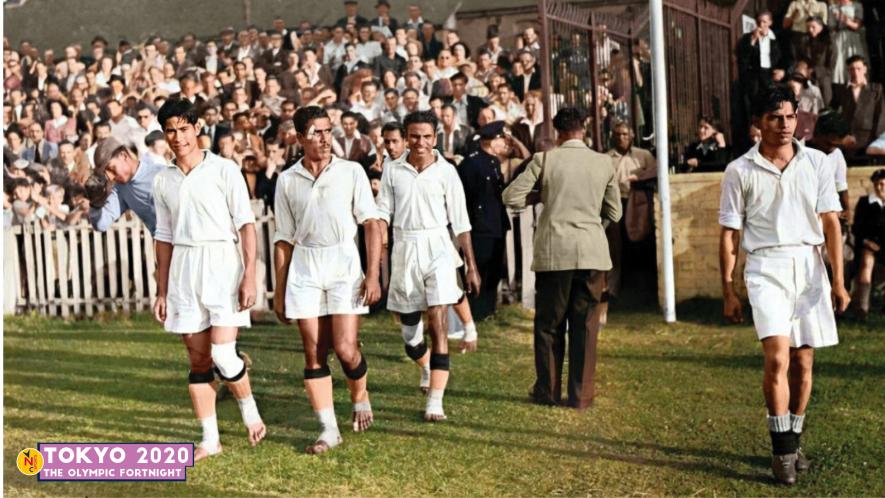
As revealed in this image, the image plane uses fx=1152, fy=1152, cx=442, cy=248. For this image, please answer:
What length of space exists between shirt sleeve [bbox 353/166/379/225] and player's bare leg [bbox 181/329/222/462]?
99 centimetres

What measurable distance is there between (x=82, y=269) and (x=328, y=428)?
6842 mm

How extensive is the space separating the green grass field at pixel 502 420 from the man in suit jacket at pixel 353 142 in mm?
2081

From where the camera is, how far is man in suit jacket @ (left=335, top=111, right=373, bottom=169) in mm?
10969

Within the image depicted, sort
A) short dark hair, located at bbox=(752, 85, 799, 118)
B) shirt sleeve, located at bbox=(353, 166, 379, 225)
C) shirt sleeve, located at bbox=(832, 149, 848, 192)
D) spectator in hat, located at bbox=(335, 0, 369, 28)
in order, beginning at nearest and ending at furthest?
short dark hair, located at bbox=(752, 85, 799, 118) < shirt sleeve, located at bbox=(353, 166, 379, 225) < shirt sleeve, located at bbox=(832, 149, 848, 192) < spectator in hat, located at bbox=(335, 0, 369, 28)

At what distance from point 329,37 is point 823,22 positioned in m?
5.68

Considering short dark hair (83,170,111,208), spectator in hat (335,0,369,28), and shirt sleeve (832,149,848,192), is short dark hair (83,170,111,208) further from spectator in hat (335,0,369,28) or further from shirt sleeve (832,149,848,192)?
spectator in hat (335,0,369,28)

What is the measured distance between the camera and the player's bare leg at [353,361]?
5.96 m

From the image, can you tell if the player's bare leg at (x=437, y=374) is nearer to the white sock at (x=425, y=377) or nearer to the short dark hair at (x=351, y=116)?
the white sock at (x=425, y=377)

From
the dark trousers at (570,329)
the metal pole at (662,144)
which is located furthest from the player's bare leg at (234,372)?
the metal pole at (662,144)

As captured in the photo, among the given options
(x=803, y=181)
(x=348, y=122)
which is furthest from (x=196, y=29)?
(x=803, y=181)

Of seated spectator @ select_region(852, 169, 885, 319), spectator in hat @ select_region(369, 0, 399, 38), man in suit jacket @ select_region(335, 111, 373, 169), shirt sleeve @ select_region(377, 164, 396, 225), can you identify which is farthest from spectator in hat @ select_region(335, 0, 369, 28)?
shirt sleeve @ select_region(377, 164, 396, 225)

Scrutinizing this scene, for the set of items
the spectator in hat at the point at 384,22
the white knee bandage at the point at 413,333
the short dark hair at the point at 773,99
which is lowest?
the white knee bandage at the point at 413,333

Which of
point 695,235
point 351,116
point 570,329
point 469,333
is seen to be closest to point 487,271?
point 469,333

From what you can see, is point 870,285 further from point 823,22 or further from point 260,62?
point 260,62
